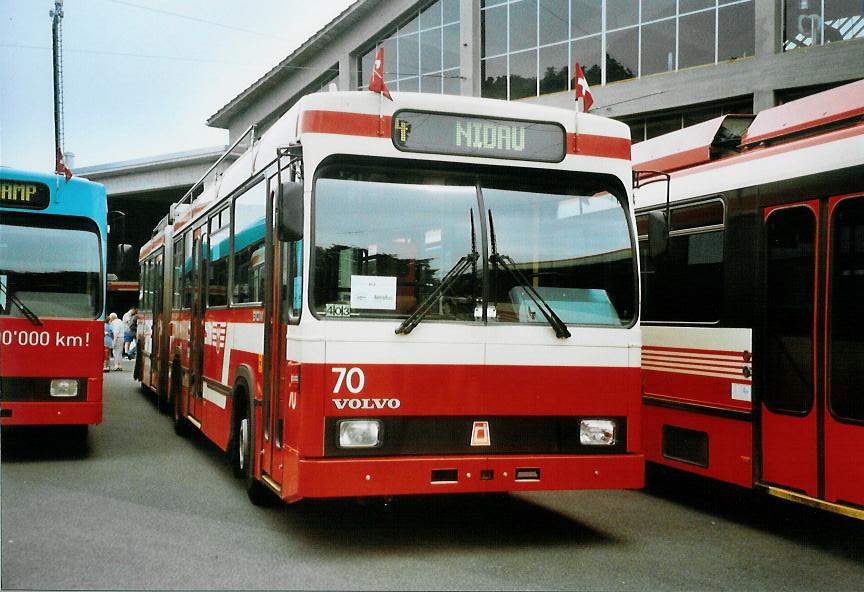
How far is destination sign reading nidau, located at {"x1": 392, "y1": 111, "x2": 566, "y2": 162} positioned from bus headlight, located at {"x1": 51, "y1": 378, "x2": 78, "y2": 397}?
518cm

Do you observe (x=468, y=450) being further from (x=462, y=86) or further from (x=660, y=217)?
(x=462, y=86)

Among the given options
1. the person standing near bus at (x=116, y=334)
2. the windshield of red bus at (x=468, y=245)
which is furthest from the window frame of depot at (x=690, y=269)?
the person standing near bus at (x=116, y=334)

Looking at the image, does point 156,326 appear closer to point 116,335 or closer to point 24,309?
point 24,309

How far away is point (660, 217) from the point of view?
7195mm

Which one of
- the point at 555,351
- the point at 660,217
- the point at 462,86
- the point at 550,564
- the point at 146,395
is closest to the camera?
the point at 550,564

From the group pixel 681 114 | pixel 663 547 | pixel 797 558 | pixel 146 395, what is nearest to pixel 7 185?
pixel 663 547

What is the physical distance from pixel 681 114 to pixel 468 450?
61.4 feet

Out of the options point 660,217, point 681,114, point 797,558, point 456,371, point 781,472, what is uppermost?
point 681,114

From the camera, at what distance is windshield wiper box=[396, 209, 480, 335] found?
6.38 metres

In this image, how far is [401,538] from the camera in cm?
696

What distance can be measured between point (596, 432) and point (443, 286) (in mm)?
1535

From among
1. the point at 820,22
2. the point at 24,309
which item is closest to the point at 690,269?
the point at 24,309

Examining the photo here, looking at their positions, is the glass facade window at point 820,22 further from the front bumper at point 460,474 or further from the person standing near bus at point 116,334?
the person standing near bus at point 116,334

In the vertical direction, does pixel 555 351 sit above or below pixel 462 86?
below
